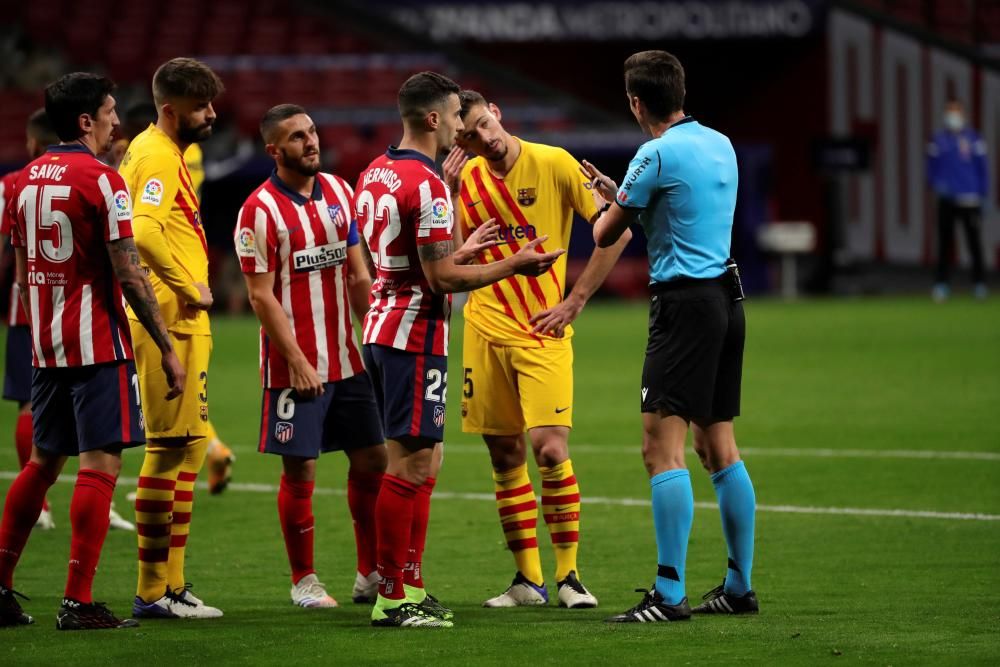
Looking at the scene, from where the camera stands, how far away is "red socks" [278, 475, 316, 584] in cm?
673

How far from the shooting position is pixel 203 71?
6621 mm

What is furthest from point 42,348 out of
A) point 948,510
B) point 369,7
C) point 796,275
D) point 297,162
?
point 369,7

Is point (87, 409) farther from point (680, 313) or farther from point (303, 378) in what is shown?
point (680, 313)

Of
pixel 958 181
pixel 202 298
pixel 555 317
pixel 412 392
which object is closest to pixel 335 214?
pixel 202 298

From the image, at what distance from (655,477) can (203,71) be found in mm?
2470

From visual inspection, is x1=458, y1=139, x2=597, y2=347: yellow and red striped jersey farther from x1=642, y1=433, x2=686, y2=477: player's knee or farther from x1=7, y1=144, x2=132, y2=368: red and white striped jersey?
x1=7, y1=144, x2=132, y2=368: red and white striped jersey

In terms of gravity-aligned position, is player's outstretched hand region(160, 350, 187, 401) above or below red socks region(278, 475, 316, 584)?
above

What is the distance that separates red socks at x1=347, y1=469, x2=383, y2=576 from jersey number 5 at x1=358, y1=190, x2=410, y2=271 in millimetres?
1049

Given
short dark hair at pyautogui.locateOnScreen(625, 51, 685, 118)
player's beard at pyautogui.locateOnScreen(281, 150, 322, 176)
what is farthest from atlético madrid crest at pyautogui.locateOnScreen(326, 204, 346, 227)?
short dark hair at pyautogui.locateOnScreen(625, 51, 685, 118)

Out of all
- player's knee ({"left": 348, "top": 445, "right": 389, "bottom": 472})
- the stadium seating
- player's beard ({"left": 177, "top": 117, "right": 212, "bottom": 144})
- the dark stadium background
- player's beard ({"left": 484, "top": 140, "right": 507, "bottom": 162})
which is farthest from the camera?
the stadium seating

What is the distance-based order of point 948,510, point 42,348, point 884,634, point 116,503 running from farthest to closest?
point 116,503
point 948,510
point 42,348
point 884,634

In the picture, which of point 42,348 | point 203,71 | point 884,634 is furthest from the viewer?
point 203,71

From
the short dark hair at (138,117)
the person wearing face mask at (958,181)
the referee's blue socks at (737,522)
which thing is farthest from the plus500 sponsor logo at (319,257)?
the person wearing face mask at (958,181)

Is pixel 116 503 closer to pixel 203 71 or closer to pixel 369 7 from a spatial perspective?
pixel 203 71
